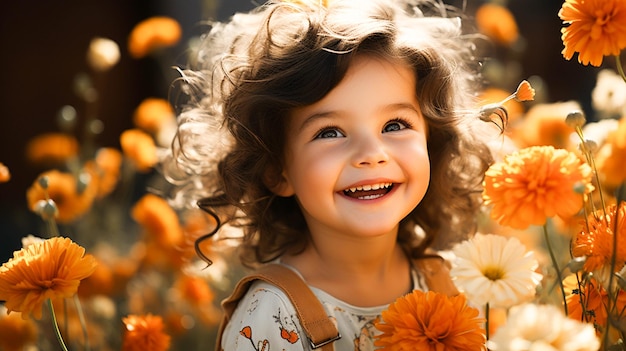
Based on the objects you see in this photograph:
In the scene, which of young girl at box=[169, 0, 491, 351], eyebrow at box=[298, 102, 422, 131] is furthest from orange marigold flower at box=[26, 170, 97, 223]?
eyebrow at box=[298, 102, 422, 131]

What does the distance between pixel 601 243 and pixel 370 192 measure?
0.37m

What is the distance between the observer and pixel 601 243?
95 centimetres

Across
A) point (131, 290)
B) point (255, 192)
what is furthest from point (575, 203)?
point (131, 290)

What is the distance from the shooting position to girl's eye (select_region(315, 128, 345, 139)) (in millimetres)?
1234

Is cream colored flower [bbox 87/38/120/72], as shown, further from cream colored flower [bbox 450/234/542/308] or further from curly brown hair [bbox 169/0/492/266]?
cream colored flower [bbox 450/234/542/308]

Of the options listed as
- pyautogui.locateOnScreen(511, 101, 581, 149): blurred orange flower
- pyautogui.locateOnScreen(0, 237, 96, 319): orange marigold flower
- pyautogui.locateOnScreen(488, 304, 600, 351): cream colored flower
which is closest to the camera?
pyautogui.locateOnScreen(488, 304, 600, 351): cream colored flower

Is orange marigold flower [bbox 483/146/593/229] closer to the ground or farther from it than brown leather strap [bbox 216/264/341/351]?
farther from it

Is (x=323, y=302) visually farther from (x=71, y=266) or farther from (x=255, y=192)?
(x=71, y=266)

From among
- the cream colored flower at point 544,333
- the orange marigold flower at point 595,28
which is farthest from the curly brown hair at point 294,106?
the cream colored flower at point 544,333

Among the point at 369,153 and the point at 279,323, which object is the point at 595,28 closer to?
the point at 369,153

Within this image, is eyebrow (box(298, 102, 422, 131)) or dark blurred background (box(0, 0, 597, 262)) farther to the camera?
dark blurred background (box(0, 0, 597, 262))

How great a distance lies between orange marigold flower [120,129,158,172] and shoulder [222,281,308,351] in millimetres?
685

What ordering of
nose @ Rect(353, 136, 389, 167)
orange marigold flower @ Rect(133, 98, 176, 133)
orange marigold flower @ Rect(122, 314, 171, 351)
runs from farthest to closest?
A: orange marigold flower @ Rect(133, 98, 176, 133)
orange marigold flower @ Rect(122, 314, 171, 351)
nose @ Rect(353, 136, 389, 167)

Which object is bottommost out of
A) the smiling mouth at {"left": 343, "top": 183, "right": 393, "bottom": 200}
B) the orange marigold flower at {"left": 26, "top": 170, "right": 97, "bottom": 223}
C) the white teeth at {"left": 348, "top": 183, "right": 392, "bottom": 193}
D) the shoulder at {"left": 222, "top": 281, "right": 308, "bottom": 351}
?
the orange marigold flower at {"left": 26, "top": 170, "right": 97, "bottom": 223}
